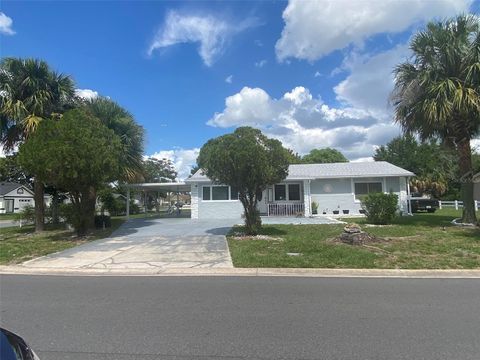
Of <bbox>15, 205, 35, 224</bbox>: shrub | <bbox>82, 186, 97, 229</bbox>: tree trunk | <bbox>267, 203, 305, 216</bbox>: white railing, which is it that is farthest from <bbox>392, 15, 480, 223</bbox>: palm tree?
<bbox>15, 205, 35, 224</bbox>: shrub

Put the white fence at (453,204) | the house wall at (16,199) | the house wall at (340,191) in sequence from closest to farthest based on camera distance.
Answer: the house wall at (340,191) → the white fence at (453,204) → the house wall at (16,199)

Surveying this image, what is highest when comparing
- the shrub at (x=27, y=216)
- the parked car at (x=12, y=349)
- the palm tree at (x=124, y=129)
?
the palm tree at (x=124, y=129)

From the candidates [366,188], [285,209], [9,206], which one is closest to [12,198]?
[9,206]

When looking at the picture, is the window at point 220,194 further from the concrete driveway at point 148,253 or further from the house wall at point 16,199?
the house wall at point 16,199

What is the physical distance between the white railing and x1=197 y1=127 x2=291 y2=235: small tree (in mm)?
10747

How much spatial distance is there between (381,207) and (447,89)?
586 cm

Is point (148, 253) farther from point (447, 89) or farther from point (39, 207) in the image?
point (447, 89)

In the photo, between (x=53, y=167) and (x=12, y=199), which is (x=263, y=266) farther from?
(x=12, y=199)

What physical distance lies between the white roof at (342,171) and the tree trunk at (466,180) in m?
7.56

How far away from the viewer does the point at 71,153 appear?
15383mm

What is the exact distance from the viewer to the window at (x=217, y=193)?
1061 inches

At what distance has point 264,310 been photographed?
643 centimetres

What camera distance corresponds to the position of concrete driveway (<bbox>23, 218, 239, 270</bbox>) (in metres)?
11.1

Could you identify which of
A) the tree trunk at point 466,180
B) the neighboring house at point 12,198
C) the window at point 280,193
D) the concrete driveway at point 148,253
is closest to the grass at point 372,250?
the concrete driveway at point 148,253
